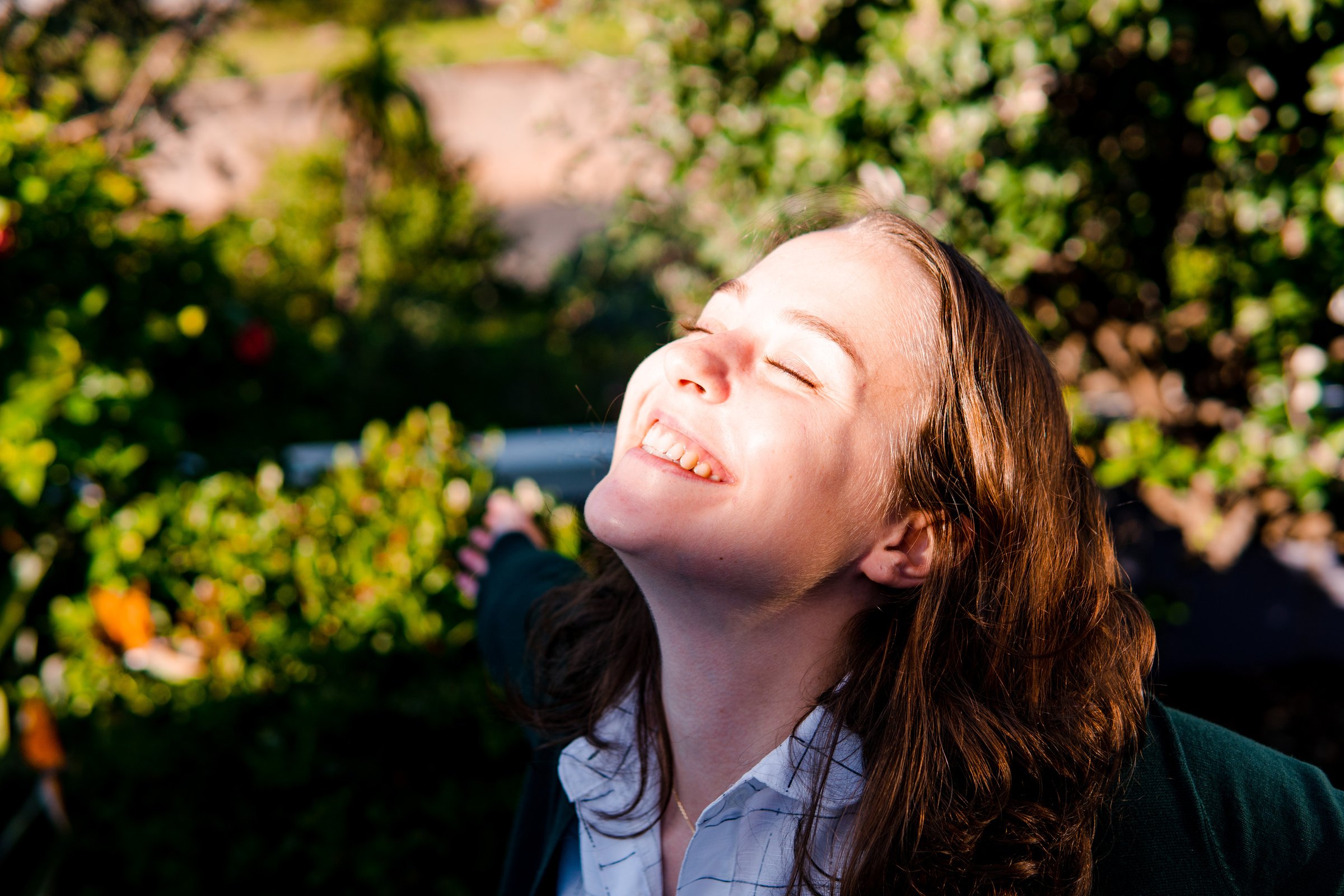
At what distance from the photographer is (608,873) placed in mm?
1529

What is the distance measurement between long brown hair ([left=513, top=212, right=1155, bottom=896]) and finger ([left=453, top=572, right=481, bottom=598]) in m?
1.17

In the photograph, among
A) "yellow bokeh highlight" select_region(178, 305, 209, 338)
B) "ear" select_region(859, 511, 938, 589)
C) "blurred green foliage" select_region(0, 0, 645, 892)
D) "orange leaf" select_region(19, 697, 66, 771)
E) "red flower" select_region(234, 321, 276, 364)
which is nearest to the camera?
"ear" select_region(859, 511, 938, 589)

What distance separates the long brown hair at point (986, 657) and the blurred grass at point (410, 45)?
9.25 feet

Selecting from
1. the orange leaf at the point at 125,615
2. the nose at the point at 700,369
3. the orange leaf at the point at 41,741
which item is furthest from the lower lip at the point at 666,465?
the orange leaf at the point at 41,741

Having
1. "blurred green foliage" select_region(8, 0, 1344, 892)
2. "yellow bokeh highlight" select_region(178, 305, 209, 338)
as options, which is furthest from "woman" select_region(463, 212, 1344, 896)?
"yellow bokeh highlight" select_region(178, 305, 209, 338)

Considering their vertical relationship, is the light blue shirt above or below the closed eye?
below

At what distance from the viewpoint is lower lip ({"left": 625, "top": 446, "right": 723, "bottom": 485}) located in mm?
1303

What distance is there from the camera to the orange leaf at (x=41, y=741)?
2572 mm

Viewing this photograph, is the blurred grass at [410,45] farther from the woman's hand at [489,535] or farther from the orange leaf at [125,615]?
the orange leaf at [125,615]

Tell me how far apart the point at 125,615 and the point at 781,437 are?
2255 mm

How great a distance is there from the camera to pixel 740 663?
1428 millimetres

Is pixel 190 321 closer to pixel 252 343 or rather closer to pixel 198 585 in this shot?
pixel 252 343

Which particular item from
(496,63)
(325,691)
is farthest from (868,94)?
(496,63)

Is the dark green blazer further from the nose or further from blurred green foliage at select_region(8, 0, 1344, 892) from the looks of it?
blurred green foliage at select_region(8, 0, 1344, 892)
